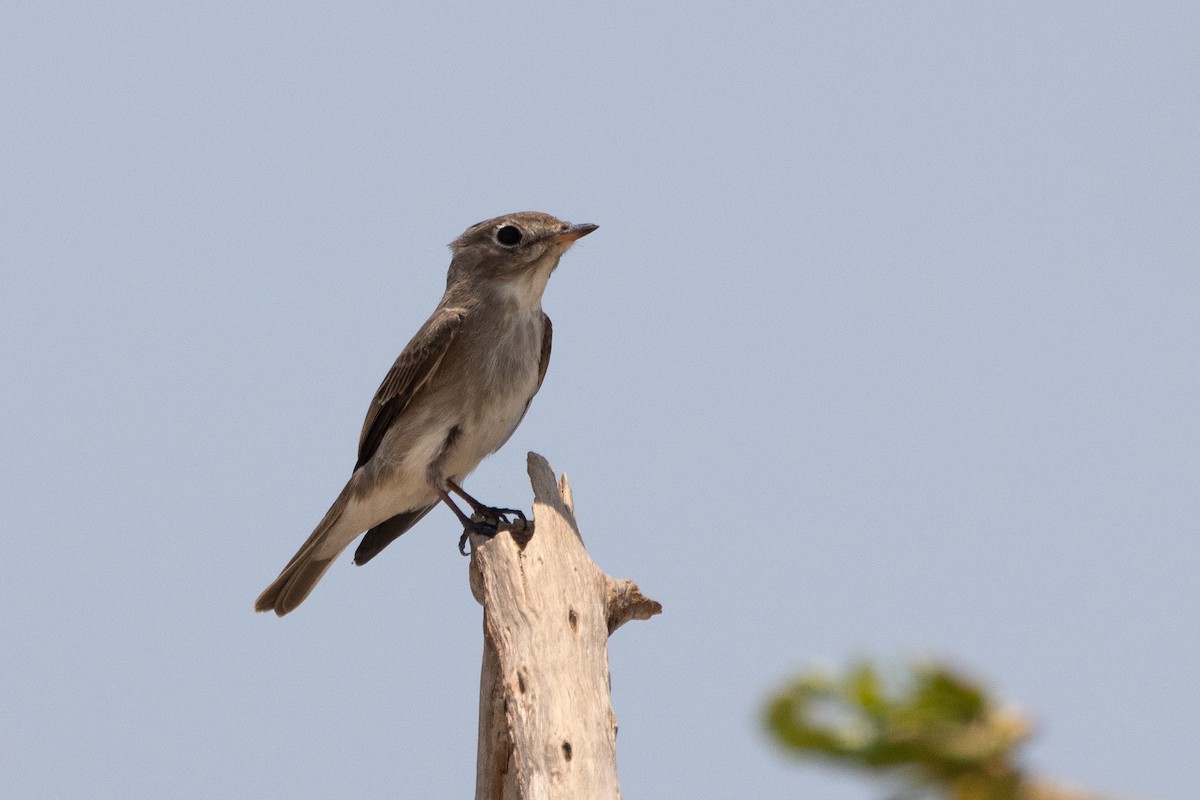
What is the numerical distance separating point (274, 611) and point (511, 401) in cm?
203

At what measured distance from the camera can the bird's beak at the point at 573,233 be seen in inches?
300

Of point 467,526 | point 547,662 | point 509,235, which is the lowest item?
point 547,662

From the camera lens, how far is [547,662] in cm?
510

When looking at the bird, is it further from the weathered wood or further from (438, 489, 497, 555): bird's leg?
the weathered wood

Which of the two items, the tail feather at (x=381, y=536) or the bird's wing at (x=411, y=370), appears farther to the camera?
the tail feather at (x=381, y=536)

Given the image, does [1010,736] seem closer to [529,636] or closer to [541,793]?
[541,793]

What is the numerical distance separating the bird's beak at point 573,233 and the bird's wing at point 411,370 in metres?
0.69

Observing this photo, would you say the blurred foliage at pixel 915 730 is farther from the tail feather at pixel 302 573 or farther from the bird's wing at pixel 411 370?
the tail feather at pixel 302 573

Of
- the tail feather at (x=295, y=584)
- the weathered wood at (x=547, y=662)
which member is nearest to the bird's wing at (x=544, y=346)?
the tail feather at (x=295, y=584)

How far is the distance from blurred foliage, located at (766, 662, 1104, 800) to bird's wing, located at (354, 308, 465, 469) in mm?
6899

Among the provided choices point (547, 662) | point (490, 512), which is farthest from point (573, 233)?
point (547, 662)

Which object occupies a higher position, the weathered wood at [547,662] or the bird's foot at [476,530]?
the bird's foot at [476,530]

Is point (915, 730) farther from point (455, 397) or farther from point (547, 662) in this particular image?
point (455, 397)

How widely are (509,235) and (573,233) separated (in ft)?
1.25
